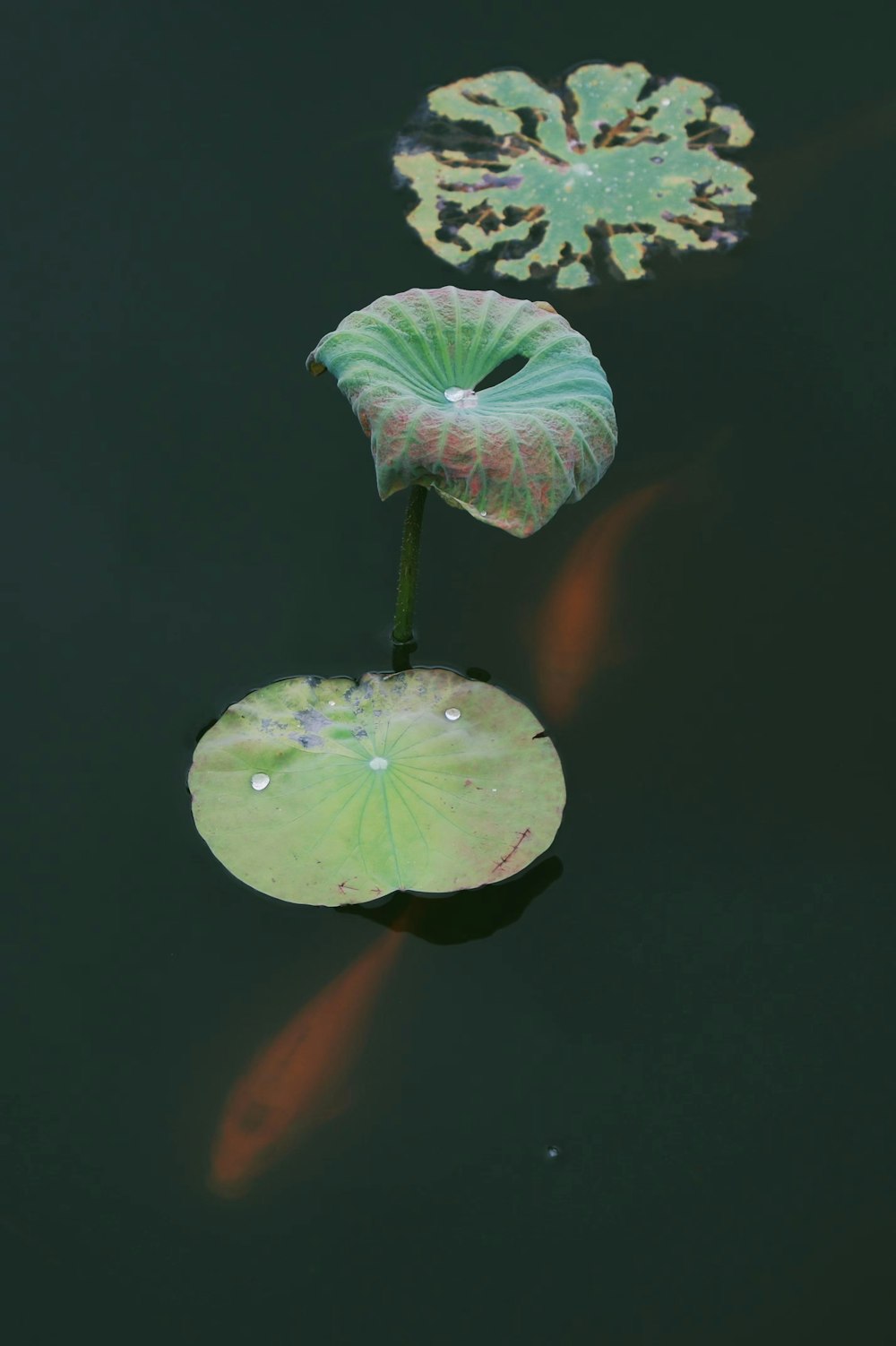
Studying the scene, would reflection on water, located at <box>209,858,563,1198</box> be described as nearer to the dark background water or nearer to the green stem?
the dark background water

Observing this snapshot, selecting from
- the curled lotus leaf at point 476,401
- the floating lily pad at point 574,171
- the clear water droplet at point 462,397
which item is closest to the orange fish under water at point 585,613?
the curled lotus leaf at point 476,401

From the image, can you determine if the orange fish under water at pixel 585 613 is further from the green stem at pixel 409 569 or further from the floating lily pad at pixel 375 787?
the green stem at pixel 409 569

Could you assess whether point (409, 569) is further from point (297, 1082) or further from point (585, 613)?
point (297, 1082)

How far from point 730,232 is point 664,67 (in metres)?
0.91

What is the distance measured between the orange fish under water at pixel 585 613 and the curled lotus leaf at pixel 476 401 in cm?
79

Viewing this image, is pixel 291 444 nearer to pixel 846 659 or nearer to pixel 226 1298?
pixel 846 659

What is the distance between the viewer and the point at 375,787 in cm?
357

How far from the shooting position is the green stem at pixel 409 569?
360cm

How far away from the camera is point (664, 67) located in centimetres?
545

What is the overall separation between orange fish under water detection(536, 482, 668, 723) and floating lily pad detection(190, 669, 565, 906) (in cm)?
27

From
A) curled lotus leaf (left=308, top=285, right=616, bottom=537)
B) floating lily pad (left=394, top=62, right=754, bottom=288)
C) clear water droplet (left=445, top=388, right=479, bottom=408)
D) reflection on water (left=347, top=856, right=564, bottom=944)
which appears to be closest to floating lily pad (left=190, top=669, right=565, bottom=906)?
reflection on water (left=347, top=856, right=564, bottom=944)

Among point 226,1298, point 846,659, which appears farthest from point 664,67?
point 226,1298

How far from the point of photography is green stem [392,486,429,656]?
3602 mm

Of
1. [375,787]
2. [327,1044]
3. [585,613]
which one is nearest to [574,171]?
[585,613]
